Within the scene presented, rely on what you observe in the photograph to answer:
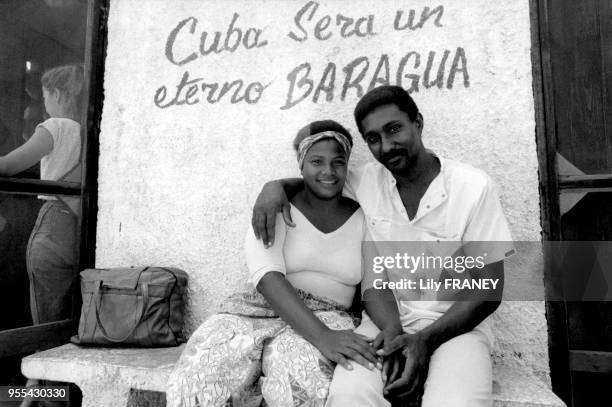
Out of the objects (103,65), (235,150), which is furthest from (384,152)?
(103,65)

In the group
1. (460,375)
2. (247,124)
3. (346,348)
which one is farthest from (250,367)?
(247,124)

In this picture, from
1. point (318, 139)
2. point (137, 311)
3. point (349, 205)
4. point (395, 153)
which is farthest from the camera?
point (137, 311)

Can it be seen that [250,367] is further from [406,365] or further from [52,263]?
[52,263]

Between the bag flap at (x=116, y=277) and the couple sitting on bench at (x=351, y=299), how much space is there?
71 cm

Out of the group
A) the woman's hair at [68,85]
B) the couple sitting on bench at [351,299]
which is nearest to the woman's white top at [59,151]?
the woman's hair at [68,85]

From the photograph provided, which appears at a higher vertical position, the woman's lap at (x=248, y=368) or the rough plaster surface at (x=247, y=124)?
the rough plaster surface at (x=247, y=124)

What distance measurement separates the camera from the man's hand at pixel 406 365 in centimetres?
145

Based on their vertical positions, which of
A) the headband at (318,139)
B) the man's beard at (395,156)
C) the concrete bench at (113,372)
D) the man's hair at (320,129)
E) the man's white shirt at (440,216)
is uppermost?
the man's hair at (320,129)

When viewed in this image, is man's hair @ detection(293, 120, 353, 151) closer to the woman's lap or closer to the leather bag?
the woman's lap

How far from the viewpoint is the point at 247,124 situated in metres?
2.52

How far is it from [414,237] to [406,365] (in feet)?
1.90

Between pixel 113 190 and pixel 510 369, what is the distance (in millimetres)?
2508

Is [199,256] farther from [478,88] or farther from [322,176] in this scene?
[478,88]

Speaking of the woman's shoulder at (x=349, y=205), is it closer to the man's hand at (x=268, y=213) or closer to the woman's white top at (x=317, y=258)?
the woman's white top at (x=317, y=258)
